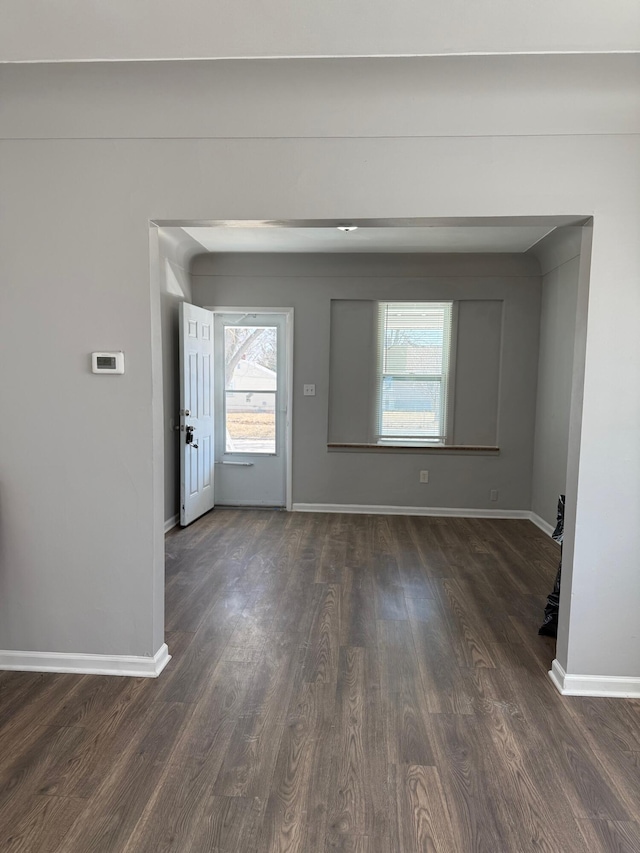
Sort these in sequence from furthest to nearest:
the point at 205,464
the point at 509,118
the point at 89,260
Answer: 1. the point at 205,464
2. the point at 89,260
3. the point at 509,118

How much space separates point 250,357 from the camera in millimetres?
5562

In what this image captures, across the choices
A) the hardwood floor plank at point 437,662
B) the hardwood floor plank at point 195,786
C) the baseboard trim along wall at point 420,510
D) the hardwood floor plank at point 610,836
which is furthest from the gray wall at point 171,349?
the hardwood floor plank at point 610,836

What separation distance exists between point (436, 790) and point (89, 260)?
254cm

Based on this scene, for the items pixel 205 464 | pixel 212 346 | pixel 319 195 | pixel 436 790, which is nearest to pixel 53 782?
pixel 436 790

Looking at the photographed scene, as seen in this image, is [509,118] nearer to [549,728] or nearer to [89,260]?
[89,260]

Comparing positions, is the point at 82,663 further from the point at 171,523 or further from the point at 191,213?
the point at 171,523

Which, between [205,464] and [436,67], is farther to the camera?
[205,464]

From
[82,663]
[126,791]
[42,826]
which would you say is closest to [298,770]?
[126,791]

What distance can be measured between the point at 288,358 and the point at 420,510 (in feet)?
6.82

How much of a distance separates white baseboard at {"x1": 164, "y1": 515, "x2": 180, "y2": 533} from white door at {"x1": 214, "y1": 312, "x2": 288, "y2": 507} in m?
→ 0.76

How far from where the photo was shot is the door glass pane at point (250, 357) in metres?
5.55

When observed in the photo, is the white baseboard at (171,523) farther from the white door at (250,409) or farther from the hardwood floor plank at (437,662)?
the hardwood floor plank at (437,662)

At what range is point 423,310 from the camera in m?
5.38

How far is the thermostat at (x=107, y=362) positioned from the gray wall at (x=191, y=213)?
0.04 m
